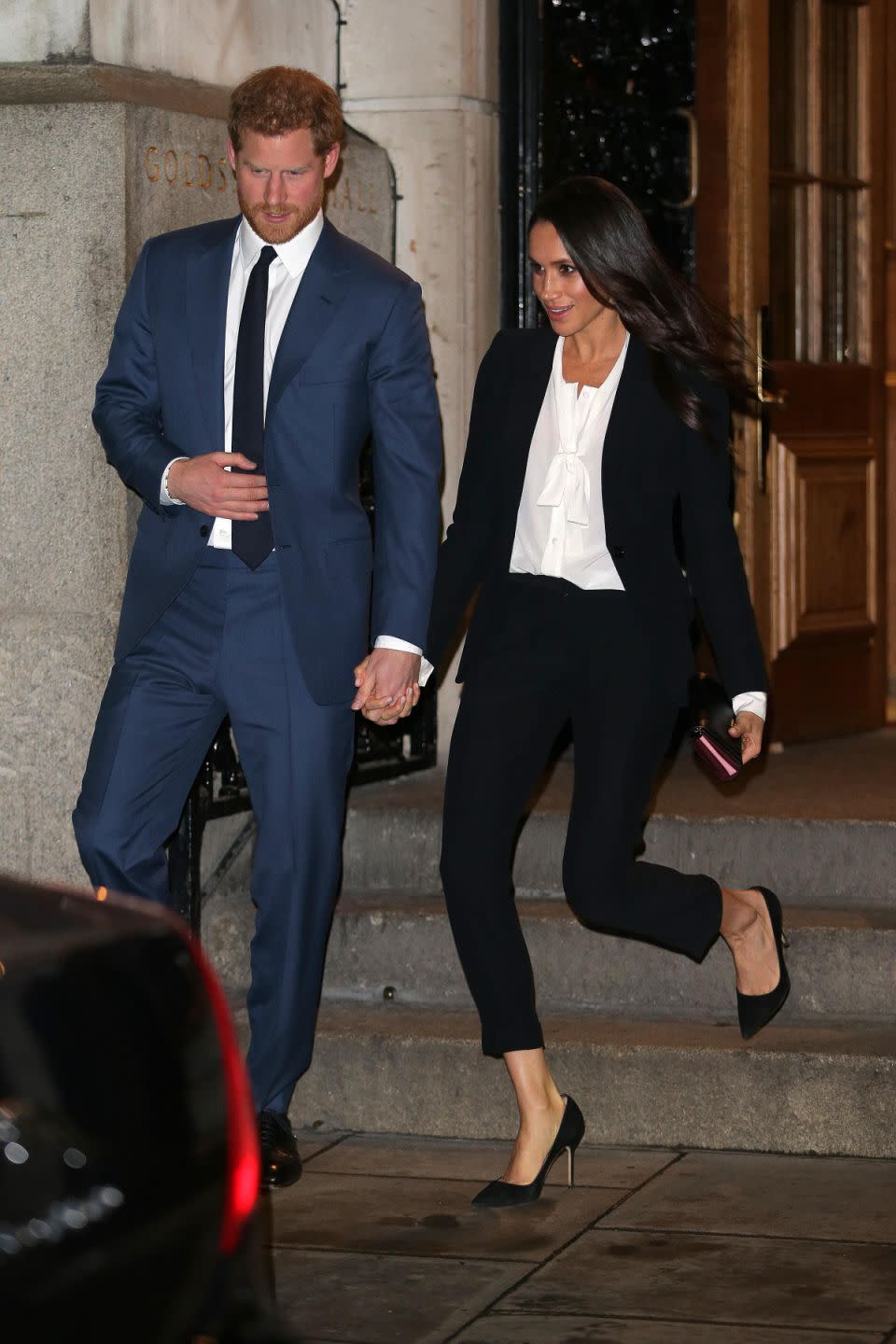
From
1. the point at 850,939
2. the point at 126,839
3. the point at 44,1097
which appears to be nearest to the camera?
the point at 44,1097

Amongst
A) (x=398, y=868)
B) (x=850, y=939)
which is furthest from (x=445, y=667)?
(x=850, y=939)

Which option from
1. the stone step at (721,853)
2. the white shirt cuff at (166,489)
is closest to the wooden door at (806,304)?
the stone step at (721,853)

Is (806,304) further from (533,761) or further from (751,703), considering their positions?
(533,761)

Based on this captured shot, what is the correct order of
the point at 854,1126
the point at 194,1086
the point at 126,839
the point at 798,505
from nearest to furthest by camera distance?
the point at 194,1086, the point at 126,839, the point at 854,1126, the point at 798,505

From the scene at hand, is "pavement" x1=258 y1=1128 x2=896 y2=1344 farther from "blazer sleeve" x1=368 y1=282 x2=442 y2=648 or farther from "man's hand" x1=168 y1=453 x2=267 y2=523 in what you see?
"man's hand" x1=168 y1=453 x2=267 y2=523

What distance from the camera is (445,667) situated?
6848mm

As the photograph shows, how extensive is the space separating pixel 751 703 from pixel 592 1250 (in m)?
1.20

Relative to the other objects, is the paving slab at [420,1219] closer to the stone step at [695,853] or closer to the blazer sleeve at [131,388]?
the stone step at [695,853]

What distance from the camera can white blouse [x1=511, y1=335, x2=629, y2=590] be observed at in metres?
4.64

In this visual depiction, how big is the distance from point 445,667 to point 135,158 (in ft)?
6.66

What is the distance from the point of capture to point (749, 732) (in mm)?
4773

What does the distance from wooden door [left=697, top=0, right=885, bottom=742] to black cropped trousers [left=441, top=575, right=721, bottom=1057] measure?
103 inches

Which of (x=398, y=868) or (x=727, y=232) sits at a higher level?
(x=727, y=232)

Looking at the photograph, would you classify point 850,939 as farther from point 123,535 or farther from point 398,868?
point 123,535
